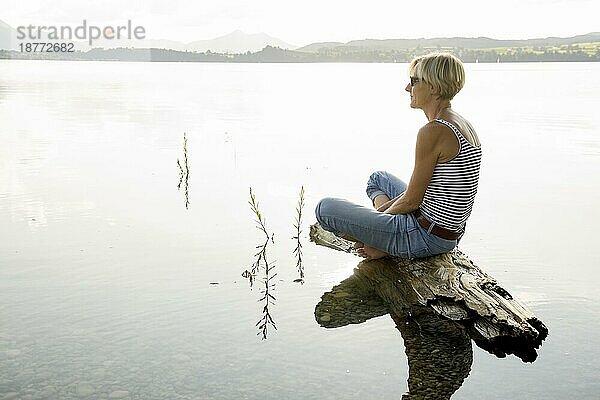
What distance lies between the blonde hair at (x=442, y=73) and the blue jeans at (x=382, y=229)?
3.16 ft

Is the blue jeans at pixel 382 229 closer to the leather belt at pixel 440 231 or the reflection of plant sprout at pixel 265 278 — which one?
the leather belt at pixel 440 231

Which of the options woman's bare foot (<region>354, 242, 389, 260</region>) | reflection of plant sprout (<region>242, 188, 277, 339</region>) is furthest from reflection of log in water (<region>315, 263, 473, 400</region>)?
reflection of plant sprout (<region>242, 188, 277, 339</region>)

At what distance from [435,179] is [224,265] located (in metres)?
2.01

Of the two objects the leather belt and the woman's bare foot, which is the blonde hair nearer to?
the leather belt

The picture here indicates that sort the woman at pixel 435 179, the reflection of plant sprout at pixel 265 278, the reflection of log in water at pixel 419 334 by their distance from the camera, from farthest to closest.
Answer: the woman at pixel 435 179, the reflection of plant sprout at pixel 265 278, the reflection of log in water at pixel 419 334

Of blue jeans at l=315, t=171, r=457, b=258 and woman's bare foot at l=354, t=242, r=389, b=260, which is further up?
blue jeans at l=315, t=171, r=457, b=258

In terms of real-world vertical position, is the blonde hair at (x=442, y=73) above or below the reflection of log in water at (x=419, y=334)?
above

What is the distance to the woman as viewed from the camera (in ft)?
18.6

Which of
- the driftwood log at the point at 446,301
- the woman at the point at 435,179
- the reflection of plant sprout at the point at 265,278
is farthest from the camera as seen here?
the woman at the point at 435,179

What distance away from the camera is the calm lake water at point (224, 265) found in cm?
460

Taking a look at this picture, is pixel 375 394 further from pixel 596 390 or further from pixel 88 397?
pixel 88 397

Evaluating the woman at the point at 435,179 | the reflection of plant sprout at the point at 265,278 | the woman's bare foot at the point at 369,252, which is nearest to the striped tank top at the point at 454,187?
the woman at the point at 435,179

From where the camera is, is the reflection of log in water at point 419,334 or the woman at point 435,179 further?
the woman at point 435,179

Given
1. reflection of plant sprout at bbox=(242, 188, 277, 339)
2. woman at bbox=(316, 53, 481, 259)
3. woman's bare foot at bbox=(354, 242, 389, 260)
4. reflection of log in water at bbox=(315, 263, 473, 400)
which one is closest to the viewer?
reflection of log in water at bbox=(315, 263, 473, 400)
